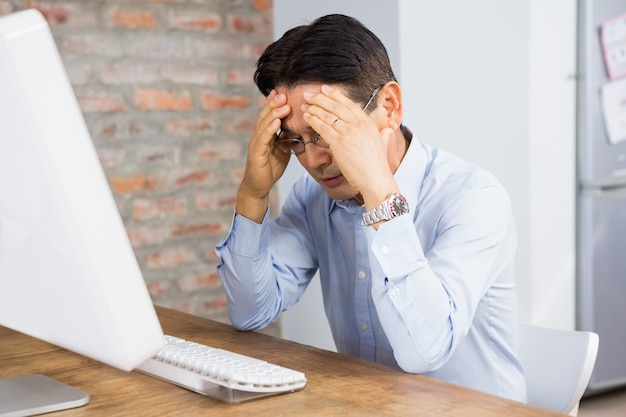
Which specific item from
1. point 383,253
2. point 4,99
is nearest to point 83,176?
point 4,99

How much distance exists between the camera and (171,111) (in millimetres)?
2971

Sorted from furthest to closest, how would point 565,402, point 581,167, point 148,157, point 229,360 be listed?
point 581,167, point 148,157, point 565,402, point 229,360

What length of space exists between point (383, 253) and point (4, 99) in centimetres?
68

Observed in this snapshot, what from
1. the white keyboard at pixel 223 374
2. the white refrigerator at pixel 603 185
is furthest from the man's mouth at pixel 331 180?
the white refrigerator at pixel 603 185

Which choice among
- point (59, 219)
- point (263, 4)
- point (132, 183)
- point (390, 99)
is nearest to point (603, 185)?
point (263, 4)

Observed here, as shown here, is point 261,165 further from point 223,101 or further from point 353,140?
point 223,101

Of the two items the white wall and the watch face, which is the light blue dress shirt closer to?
the watch face

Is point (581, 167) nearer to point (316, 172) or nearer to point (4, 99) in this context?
point (316, 172)

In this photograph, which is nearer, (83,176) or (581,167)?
(83,176)

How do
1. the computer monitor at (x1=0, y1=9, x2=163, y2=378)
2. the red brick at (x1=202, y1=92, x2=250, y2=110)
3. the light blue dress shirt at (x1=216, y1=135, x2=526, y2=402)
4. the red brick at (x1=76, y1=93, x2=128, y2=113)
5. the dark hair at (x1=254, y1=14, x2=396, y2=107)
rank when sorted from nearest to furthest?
1. the computer monitor at (x1=0, y1=9, x2=163, y2=378)
2. the light blue dress shirt at (x1=216, y1=135, x2=526, y2=402)
3. the dark hair at (x1=254, y1=14, x2=396, y2=107)
4. the red brick at (x1=76, y1=93, x2=128, y2=113)
5. the red brick at (x1=202, y1=92, x2=250, y2=110)

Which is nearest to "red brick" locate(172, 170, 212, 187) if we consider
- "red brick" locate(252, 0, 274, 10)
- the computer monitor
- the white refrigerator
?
"red brick" locate(252, 0, 274, 10)

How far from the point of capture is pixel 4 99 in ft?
2.47

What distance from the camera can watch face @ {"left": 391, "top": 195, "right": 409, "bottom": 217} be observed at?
1.31 m

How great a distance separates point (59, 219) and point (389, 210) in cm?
63
